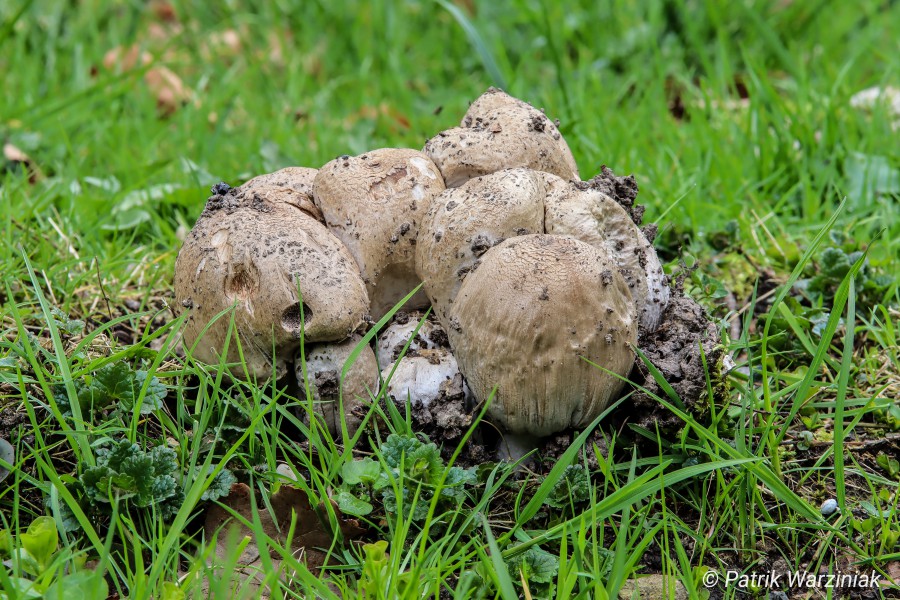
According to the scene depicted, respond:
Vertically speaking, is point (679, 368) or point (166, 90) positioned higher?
point (166, 90)

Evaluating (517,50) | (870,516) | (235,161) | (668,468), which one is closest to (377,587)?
(668,468)

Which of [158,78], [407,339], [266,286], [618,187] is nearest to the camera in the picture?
[266,286]

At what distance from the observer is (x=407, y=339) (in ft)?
7.63

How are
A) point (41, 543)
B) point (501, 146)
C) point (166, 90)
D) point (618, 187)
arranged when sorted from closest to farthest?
point (41, 543)
point (501, 146)
point (618, 187)
point (166, 90)

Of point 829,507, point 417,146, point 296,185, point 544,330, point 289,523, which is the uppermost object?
point 296,185

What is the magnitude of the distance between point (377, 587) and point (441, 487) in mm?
281

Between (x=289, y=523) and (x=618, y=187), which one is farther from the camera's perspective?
(x=618, y=187)

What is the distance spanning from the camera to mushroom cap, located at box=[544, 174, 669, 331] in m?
2.32

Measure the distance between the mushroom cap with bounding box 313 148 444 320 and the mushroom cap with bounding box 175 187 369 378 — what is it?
2.2 inches

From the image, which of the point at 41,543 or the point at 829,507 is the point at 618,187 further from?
the point at 41,543

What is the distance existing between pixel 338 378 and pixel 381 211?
0.46 meters

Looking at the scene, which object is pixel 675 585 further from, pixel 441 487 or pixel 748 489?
pixel 441 487

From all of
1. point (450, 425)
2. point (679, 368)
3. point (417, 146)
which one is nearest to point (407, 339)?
point (450, 425)

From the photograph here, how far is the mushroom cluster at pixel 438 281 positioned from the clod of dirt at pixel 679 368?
73 mm
